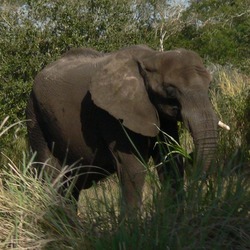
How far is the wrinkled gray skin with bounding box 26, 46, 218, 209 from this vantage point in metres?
7.55

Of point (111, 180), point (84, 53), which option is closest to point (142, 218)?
point (111, 180)

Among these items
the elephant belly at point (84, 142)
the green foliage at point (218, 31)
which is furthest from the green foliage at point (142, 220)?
the green foliage at point (218, 31)

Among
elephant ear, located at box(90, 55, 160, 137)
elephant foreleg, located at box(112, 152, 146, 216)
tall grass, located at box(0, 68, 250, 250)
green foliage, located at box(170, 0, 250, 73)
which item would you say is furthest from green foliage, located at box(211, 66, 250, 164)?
green foliage, located at box(170, 0, 250, 73)

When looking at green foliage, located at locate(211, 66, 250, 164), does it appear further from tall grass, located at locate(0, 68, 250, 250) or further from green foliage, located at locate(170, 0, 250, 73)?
green foliage, located at locate(170, 0, 250, 73)

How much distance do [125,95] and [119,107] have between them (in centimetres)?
14

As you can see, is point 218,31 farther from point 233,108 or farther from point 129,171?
point 129,171

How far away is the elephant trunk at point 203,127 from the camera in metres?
7.06

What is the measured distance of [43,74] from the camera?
963 cm

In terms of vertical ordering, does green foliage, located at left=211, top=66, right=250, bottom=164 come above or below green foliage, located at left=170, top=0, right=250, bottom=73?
above

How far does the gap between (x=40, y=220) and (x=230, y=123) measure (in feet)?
23.3

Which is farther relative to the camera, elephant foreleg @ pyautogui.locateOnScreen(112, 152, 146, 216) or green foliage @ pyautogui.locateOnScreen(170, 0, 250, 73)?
green foliage @ pyautogui.locateOnScreen(170, 0, 250, 73)

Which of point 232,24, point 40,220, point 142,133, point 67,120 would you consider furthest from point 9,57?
point 232,24

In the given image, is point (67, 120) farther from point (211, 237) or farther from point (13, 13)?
point (13, 13)

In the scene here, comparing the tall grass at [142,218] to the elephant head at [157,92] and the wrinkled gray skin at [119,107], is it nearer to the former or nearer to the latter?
the wrinkled gray skin at [119,107]
